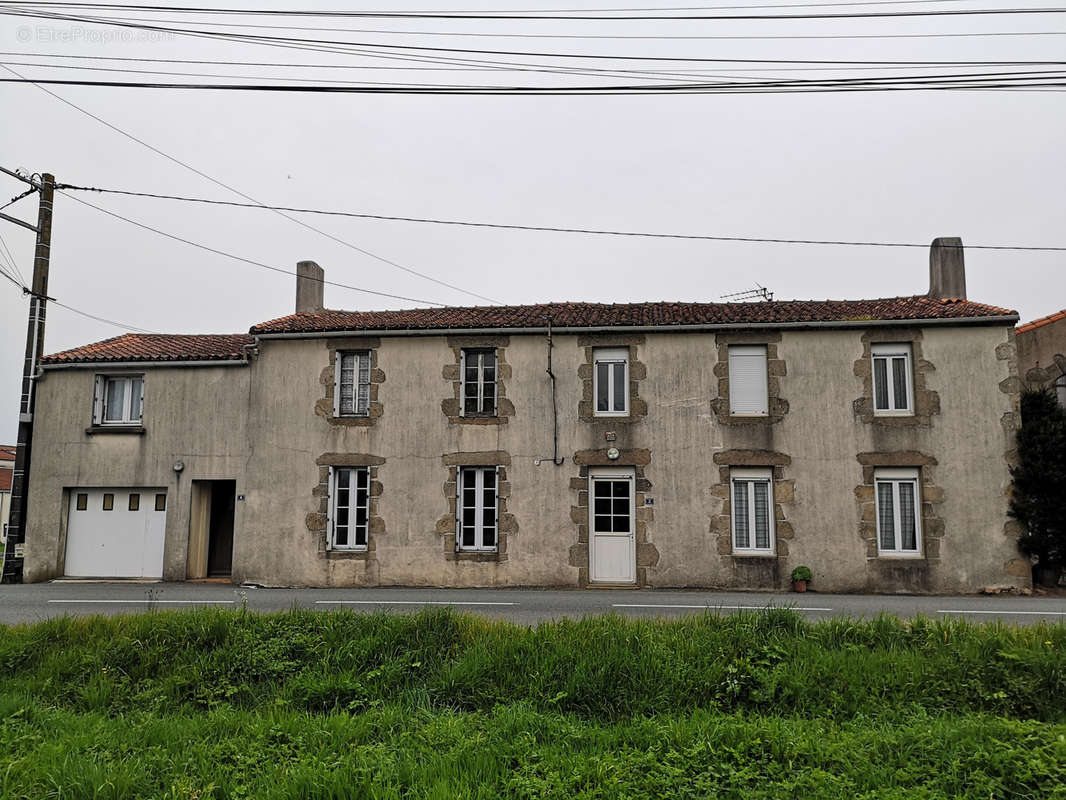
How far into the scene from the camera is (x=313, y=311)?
19562 mm

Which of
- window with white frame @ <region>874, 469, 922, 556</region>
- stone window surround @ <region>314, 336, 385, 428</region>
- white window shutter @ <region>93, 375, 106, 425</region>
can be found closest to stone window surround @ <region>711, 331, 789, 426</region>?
window with white frame @ <region>874, 469, 922, 556</region>

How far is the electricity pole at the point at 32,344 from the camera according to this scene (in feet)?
52.3

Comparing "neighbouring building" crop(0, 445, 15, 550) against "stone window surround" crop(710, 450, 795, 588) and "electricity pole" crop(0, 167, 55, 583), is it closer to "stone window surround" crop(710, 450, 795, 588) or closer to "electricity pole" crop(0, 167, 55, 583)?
"electricity pole" crop(0, 167, 55, 583)

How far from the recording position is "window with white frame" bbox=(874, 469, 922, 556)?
48.2ft

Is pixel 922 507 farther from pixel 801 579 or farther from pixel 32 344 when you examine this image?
pixel 32 344

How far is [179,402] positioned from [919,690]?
1559cm

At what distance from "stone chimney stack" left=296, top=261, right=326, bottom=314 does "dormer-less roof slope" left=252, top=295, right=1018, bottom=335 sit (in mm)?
1482

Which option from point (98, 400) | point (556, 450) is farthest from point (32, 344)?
point (556, 450)

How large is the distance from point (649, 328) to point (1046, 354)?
941 cm

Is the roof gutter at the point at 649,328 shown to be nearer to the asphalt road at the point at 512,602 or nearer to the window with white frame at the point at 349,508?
the window with white frame at the point at 349,508

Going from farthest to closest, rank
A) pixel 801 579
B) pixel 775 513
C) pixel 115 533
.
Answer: pixel 115 533 → pixel 775 513 → pixel 801 579

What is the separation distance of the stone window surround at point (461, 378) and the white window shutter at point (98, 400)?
317 inches

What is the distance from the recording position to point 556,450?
15.6 meters

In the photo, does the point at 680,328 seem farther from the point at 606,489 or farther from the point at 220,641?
the point at 220,641
